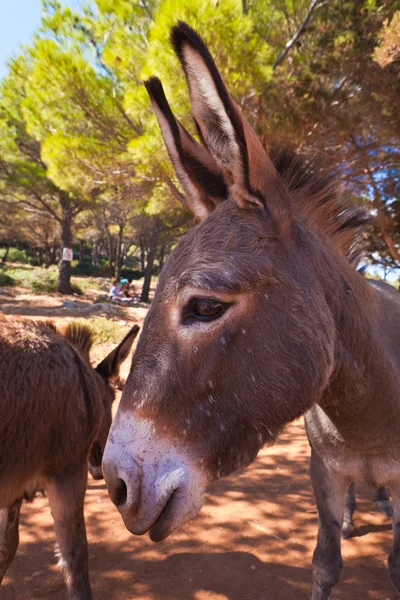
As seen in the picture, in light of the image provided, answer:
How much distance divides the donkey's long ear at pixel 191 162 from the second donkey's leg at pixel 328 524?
1958 mm

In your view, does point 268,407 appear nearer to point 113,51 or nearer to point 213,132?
point 213,132

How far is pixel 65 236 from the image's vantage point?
1925 centimetres

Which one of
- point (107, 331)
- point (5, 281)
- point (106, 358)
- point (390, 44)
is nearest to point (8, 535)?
point (106, 358)

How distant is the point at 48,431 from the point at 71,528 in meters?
0.74

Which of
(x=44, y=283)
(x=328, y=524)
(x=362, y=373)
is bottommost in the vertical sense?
(x=328, y=524)

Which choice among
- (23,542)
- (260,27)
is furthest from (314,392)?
(260,27)

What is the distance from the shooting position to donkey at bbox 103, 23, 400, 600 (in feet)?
3.90

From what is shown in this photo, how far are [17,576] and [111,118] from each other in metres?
12.0

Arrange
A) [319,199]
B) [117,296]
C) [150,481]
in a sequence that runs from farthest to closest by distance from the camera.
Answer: [117,296] → [319,199] → [150,481]

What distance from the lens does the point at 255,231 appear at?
139cm

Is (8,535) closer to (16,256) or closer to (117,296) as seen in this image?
(117,296)

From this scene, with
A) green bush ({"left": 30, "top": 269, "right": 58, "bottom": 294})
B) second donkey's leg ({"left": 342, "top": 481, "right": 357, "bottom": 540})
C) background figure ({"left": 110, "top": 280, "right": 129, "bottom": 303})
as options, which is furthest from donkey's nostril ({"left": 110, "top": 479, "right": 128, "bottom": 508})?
green bush ({"left": 30, "top": 269, "right": 58, "bottom": 294})

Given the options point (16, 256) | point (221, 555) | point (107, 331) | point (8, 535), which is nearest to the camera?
point (8, 535)

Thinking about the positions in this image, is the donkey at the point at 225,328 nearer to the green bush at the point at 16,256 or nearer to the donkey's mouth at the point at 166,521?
the donkey's mouth at the point at 166,521
